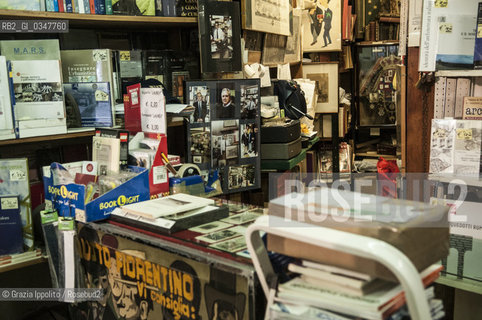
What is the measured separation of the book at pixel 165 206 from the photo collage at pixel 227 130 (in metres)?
0.90

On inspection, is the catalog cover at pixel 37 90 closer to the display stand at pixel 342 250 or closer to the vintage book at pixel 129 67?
the vintage book at pixel 129 67

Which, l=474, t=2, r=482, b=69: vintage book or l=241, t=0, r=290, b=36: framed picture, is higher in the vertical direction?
l=241, t=0, r=290, b=36: framed picture

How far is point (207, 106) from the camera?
2777mm

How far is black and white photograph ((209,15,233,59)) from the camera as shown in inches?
112

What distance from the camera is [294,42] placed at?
15.9 ft

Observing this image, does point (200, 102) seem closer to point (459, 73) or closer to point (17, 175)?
point (17, 175)

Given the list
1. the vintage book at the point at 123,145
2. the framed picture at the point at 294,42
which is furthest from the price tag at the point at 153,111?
the framed picture at the point at 294,42

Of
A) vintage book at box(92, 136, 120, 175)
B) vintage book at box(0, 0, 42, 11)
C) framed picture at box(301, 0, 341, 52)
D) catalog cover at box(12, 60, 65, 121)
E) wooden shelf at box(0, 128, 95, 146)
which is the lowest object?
vintage book at box(92, 136, 120, 175)

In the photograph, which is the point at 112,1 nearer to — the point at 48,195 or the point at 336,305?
the point at 48,195

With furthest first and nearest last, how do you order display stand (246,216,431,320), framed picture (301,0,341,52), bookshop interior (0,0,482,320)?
framed picture (301,0,341,52)
bookshop interior (0,0,482,320)
display stand (246,216,431,320)

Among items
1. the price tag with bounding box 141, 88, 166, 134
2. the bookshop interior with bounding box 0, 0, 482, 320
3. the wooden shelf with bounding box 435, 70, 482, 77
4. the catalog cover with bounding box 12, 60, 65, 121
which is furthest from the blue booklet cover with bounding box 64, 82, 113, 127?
the wooden shelf with bounding box 435, 70, 482, 77

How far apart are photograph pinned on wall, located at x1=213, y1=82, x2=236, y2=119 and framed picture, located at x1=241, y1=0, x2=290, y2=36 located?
0.78 m

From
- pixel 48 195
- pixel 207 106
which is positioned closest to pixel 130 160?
pixel 48 195

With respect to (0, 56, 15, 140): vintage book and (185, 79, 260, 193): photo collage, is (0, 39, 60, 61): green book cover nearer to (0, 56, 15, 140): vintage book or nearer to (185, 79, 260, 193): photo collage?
(0, 56, 15, 140): vintage book
